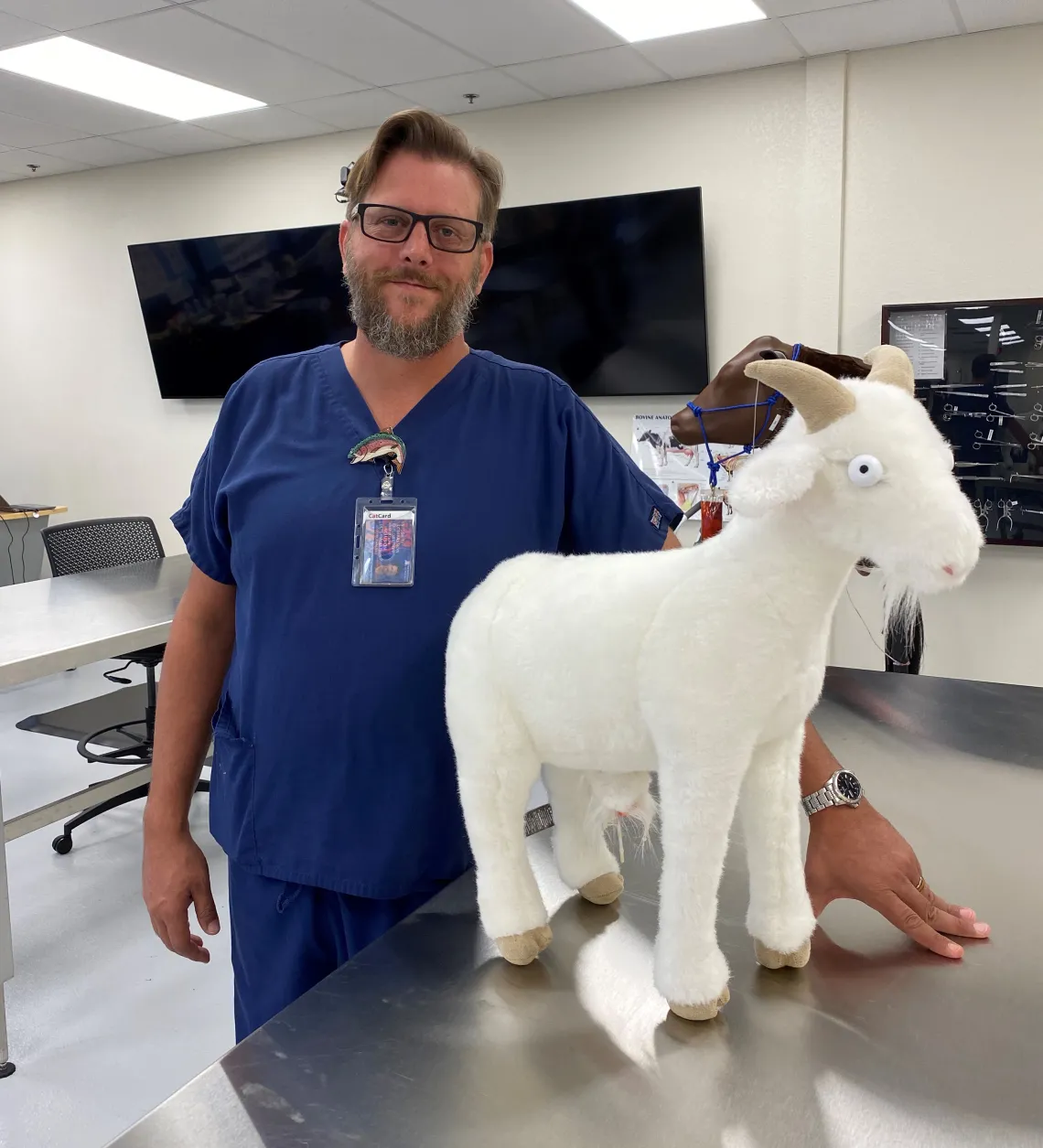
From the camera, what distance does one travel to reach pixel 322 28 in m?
3.27

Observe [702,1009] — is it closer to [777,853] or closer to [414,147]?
[777,853]

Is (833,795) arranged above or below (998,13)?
below

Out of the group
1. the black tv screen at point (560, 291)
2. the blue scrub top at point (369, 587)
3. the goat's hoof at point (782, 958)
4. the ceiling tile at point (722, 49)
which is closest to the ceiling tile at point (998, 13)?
the ceiling tile at point (722, 49)

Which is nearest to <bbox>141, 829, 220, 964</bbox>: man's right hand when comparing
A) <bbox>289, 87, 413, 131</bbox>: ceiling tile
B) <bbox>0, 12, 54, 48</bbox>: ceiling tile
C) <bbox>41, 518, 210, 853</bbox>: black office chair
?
<bbox>41, 518, 210, 853</bbox>: black office chair

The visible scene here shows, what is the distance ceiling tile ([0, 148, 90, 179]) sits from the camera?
16.6 feet

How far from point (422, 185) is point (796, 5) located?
2671 millimetres

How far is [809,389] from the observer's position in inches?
26.9

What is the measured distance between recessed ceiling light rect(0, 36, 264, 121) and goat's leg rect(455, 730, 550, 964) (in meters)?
3.66

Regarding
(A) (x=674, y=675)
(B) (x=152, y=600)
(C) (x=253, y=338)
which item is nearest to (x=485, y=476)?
(A) (x=674, y=675)

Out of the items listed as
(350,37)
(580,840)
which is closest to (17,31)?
(350,37)

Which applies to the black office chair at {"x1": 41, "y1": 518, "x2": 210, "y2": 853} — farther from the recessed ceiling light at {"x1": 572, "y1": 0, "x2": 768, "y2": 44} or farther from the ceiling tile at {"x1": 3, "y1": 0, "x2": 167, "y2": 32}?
the recessed ceiling light at {"x1": 572, "y1": 0, "x2": 768, "y2": 44}

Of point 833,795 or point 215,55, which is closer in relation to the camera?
point 833,795

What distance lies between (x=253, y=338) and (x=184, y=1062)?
3767 millimetres

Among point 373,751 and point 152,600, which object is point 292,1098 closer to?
point 373,751
